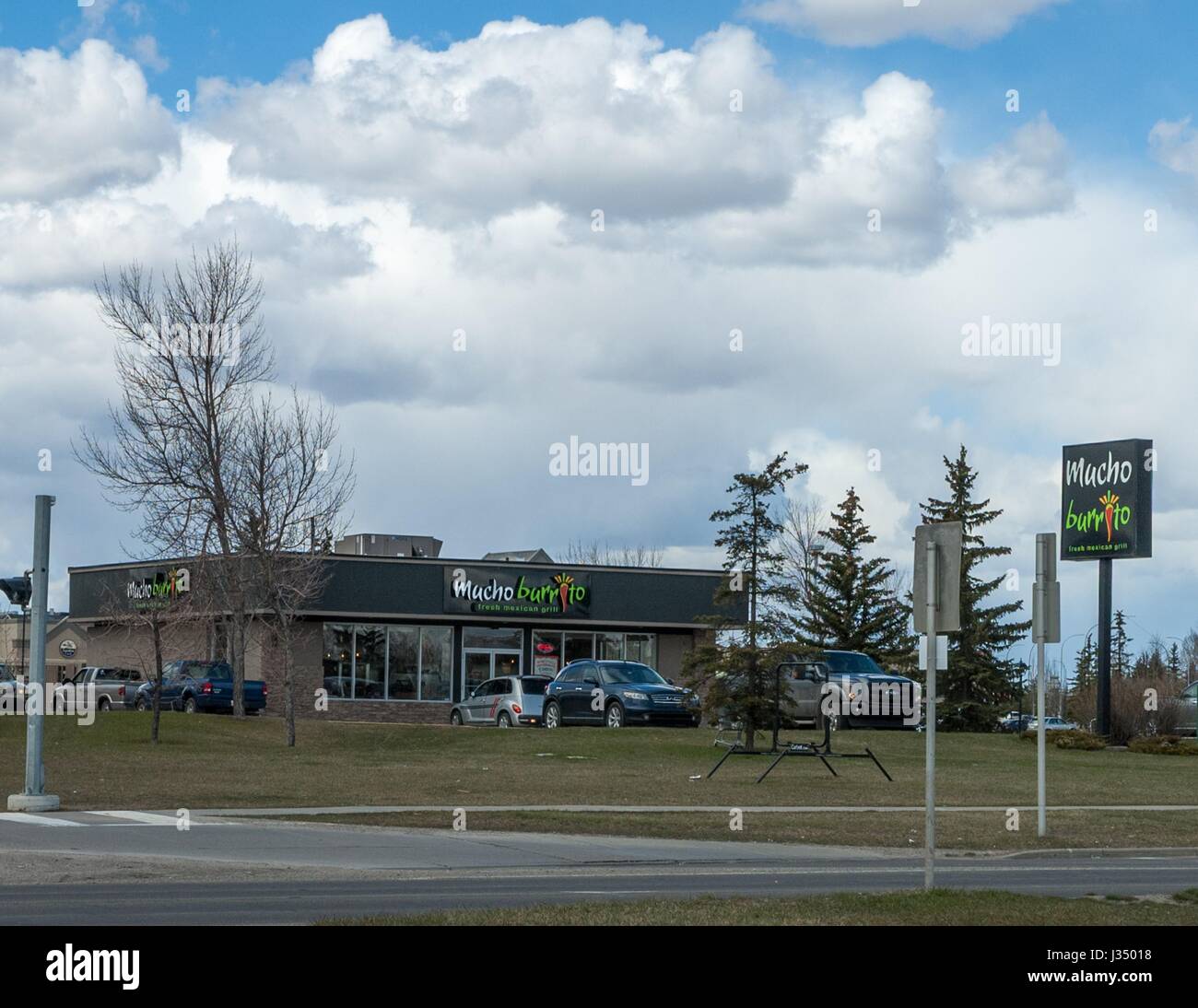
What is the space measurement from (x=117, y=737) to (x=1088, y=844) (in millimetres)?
23568

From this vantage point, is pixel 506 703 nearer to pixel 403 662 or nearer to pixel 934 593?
pixel 403 662

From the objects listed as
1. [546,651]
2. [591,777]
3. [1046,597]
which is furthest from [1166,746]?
[546,651]

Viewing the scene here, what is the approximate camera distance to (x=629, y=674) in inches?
1593

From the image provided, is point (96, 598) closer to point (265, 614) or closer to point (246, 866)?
point (265, 614)

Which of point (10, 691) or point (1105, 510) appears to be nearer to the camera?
point (1105, 510)

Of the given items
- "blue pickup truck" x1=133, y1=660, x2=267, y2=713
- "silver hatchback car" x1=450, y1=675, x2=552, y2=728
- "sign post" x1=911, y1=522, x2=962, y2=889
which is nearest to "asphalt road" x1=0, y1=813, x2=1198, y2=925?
"sign post" x1=911, y1=522, x2=962, y2=889

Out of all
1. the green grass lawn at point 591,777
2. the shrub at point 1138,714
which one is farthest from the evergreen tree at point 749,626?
Answer: the shrub at point 1138,714

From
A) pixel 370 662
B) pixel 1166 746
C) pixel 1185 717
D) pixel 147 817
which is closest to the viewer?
pixel 147 817

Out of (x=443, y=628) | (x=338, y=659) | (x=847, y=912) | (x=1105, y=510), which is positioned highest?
(x=1105, y=510)

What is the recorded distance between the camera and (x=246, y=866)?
50.2 ft

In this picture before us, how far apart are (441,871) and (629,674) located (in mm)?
25043

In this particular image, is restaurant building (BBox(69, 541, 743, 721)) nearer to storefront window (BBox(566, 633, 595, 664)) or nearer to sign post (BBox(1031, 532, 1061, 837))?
storefront window (BBox(566, 633, 595, 664))

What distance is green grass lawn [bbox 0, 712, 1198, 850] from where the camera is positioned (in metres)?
20.5

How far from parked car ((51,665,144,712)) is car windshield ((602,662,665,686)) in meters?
17.8
